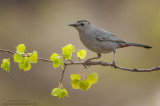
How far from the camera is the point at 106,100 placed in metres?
9.04

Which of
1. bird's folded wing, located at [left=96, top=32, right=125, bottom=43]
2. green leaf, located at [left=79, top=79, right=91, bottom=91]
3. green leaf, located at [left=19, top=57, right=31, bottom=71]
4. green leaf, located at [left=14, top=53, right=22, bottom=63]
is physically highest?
bird's folded wing, located at [left=96, top=32, right=125, bottom=43]

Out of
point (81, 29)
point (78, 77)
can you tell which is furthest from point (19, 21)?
point (78, 77)

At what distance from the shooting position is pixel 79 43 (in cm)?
1028

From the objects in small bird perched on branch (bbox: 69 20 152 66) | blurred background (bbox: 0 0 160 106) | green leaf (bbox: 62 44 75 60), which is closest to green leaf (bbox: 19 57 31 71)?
green leaf (bbox: 62 44 75 60)

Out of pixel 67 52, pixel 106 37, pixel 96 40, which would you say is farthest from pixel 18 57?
pixel 106 37

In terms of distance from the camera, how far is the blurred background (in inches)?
356

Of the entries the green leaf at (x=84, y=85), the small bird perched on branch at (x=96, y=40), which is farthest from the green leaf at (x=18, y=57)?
the small bird perched on branch at (x=96, y=40)

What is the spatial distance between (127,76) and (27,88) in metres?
3.27

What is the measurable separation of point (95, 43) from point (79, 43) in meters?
5.36

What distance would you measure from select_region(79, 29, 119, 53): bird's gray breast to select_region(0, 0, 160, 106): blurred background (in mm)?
3774

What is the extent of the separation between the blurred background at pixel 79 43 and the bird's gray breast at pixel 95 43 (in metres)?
3.77

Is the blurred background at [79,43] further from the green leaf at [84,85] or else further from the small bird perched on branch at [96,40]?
the green leaf at [84,85]

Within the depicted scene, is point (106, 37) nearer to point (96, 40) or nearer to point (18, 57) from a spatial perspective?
point (96, 40)

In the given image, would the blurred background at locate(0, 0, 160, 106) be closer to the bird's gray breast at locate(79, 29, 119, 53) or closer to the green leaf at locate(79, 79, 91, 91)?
the bird's gray breast at locate(79, 29, 119, 53)
